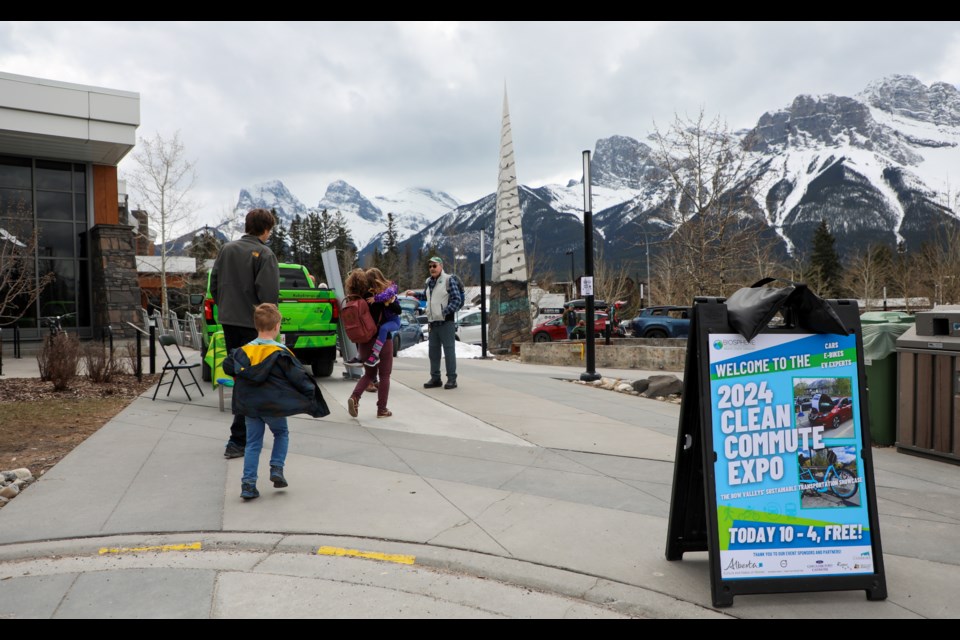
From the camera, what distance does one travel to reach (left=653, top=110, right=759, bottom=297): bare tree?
75.6ft

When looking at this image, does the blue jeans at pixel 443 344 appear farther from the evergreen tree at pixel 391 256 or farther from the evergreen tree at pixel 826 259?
the evergreen tree at pixel 826 259

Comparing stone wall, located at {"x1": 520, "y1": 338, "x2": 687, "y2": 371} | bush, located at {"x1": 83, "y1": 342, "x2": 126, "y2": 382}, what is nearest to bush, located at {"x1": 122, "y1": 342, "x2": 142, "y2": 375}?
bush, located at {"x1": 83, "y1": 342, "x2": 126, "y2": 382}

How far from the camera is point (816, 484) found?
127 inches

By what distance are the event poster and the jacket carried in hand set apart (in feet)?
8.78

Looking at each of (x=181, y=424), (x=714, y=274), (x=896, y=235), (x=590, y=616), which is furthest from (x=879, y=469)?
(x=896, y=235)

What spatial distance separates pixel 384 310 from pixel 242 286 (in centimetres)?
204

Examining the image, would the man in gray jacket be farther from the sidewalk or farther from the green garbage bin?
the green garbage bin

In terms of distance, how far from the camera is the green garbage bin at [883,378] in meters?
6.56

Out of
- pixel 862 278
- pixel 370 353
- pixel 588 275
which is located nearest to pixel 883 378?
pixel 370 353

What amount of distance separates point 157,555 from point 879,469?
5.37 m

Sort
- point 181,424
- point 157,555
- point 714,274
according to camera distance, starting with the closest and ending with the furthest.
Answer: point 157,555, point 181,424, point 714,274

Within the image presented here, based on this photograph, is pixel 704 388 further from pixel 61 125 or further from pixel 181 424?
pixel 61 125

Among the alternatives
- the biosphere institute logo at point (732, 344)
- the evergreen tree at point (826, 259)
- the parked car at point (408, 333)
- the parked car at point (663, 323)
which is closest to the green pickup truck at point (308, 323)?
the biosphere institute logo at point (732, 344)

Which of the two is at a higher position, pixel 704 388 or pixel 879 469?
pixel 704 388
